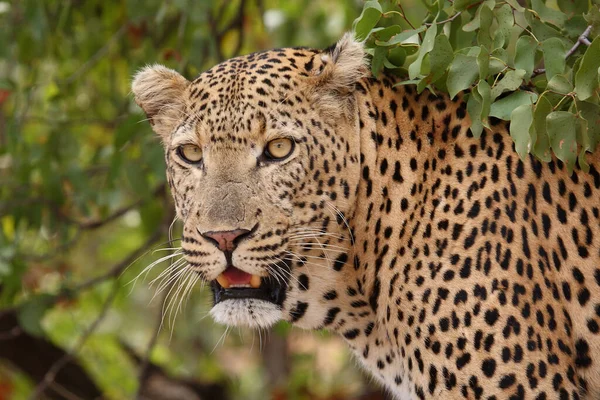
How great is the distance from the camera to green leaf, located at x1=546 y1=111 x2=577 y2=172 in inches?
190

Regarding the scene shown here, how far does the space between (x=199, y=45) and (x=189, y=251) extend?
11.0 feet

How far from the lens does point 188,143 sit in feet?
18.6

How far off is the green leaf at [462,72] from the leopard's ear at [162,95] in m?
1.62

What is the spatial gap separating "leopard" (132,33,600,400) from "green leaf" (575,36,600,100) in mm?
653

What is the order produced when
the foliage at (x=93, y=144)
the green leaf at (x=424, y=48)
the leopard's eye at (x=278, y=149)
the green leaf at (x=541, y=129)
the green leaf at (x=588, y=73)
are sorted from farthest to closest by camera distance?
the foliage at (x=93, y=144) → the leopard's eye at (x=278, y=149) → the green leaf at (x=424, y=48) → the green leaf at (x=541, y=129) → the green leaf at (x=588, y=73)

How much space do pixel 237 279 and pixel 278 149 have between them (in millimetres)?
736

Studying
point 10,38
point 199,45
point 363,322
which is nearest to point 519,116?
point 363,322

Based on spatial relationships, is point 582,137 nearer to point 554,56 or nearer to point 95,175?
point 554,56

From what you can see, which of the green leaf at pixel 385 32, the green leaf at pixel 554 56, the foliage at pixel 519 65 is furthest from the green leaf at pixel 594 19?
the green leaf at pixel 385 32

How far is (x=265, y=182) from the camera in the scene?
5445 millimetres

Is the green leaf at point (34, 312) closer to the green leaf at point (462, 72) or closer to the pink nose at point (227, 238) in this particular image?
the pink nose at point (227, 238)

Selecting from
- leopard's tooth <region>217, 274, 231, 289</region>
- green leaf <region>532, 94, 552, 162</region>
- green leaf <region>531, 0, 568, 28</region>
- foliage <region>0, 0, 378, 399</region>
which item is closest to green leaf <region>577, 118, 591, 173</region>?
green leaf <region>532, 94, 552, 162</region>

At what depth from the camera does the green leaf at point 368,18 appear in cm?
526

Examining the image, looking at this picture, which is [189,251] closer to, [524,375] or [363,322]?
[363,322]
